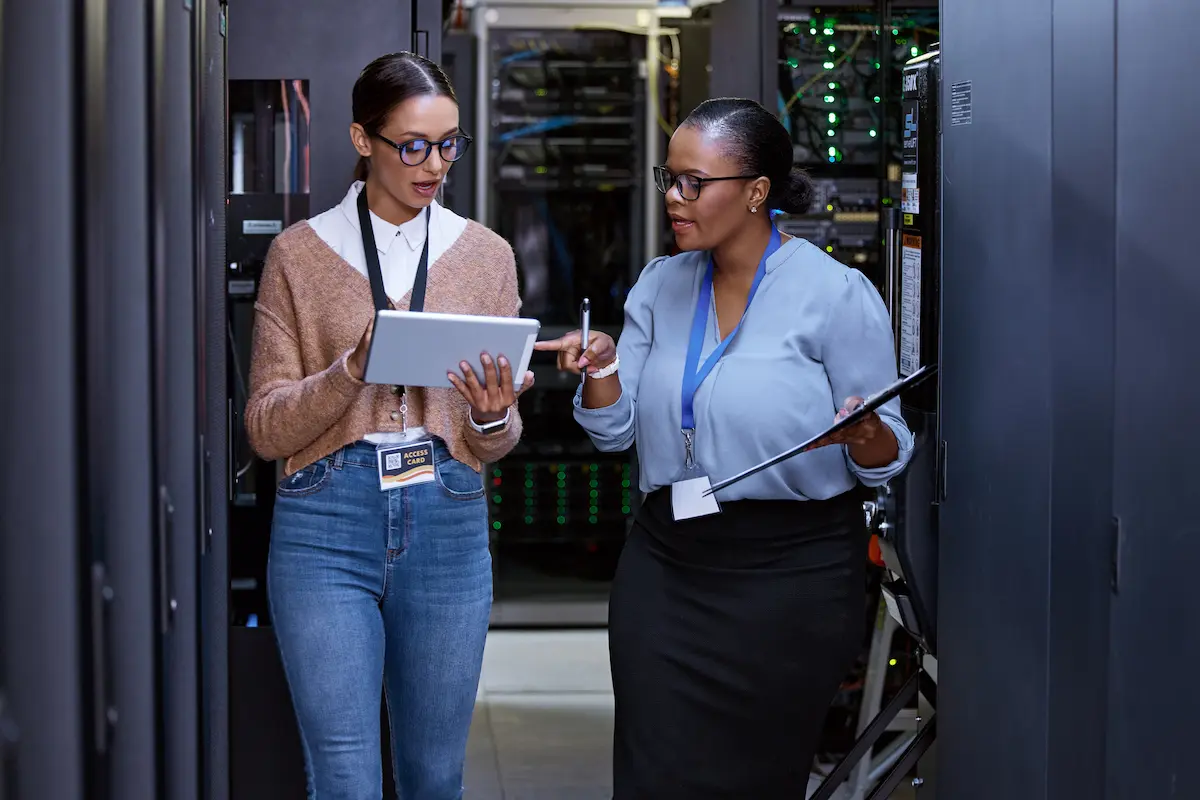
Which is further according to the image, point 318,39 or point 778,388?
point 318,39

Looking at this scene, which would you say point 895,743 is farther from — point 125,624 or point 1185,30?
point 125,624

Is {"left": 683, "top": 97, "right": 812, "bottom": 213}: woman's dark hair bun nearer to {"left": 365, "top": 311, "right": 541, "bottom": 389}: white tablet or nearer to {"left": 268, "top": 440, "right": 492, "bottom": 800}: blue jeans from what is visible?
{"left": 365, "top": 311, "right": 541, "bottom": 389}: white tablet

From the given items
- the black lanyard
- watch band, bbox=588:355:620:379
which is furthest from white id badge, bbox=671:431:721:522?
the black lanyard

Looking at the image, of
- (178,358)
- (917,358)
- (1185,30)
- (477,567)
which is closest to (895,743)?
(917,358)

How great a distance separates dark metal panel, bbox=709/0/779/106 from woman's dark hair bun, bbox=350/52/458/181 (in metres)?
1.57

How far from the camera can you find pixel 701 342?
2.38 m

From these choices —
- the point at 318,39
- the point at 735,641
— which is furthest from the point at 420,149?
the point at 735,641

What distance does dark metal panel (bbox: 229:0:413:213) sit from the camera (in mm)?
2879

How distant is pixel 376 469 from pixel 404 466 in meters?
0.04

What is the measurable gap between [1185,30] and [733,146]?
74cm

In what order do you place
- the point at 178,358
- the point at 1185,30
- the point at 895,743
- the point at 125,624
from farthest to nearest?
the point at 895,743
the point at 1185,30
the point at 178,358
the point at 125,624

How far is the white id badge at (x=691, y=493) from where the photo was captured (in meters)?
2.31

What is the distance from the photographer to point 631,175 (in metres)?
5.50

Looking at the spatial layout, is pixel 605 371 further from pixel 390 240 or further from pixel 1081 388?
pixel 1081 388
